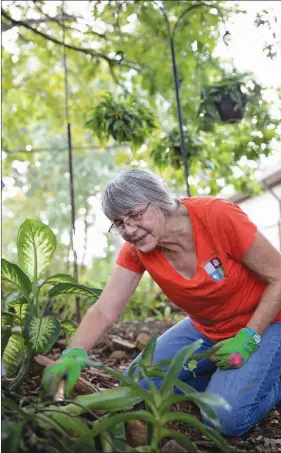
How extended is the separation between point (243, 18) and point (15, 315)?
302 cm

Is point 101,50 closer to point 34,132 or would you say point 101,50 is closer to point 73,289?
point 73,289

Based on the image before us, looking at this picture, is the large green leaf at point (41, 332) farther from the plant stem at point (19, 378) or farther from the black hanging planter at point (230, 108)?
the black hanging planter at point (230, 108)

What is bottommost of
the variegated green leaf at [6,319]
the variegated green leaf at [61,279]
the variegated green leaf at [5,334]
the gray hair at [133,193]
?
the variegated green leaf at [5,334]

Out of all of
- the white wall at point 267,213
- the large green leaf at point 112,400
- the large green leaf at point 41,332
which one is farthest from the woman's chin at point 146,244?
the white wall at point 267,213

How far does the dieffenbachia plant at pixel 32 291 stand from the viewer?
66.2 inches

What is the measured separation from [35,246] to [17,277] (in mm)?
112

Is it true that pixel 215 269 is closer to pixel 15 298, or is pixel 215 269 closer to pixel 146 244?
pixel 146 244

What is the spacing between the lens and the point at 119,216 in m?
1.81

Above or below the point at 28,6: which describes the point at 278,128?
below

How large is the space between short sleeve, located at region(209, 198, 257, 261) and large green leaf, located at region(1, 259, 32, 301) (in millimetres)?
641

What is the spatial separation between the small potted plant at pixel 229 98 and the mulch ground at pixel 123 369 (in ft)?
4.70

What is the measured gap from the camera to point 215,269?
1.99 m

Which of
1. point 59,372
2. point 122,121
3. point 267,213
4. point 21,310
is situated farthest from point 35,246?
point 267,213

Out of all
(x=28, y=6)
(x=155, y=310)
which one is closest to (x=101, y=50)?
(x=28, y=6)
